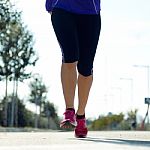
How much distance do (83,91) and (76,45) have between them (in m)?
0.55

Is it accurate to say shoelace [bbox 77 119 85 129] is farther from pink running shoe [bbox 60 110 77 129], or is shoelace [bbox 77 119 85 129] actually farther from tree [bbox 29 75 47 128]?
tree [bbox 29 75 47 128]

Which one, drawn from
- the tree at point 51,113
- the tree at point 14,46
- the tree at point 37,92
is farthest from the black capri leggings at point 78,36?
the tree at point 51,113

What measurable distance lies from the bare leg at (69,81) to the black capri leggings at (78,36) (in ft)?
0.24

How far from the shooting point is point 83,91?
20.4 ft

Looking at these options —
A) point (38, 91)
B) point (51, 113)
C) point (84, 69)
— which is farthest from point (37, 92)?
point (84, 69)

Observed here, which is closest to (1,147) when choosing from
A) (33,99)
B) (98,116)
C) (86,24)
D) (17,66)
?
(86,24)

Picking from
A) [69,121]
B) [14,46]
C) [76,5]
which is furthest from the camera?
[14,46]

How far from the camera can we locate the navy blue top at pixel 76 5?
6062 mm

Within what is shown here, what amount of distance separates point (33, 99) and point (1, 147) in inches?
3368

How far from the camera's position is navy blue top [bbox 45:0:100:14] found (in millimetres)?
6062

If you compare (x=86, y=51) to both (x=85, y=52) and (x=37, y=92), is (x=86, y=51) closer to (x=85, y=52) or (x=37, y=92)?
(x=85, y=52)

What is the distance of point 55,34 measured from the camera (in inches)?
A: 242

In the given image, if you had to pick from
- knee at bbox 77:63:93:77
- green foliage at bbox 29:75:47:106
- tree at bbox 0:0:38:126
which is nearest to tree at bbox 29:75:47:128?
green foliage at bbox 29:75:47:106

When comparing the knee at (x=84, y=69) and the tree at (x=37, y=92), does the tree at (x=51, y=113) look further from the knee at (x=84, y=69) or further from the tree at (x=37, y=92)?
the knee at (x=84, y=69)
